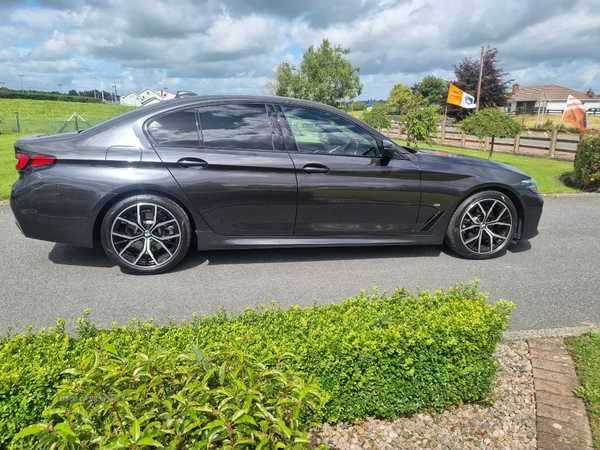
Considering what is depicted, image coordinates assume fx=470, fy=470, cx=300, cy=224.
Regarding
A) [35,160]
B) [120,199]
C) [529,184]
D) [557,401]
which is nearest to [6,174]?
[35,160]

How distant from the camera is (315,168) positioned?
15.4 ft

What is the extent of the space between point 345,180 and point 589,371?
263 centimetres

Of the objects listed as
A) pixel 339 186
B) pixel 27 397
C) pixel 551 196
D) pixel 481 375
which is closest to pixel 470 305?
pixel 481 375

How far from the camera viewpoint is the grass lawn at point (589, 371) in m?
2.58

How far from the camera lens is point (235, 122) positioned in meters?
4.69

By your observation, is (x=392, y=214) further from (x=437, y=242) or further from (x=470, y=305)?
(x=470, y=305)

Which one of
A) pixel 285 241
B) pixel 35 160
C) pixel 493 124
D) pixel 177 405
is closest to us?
pixel 177 405

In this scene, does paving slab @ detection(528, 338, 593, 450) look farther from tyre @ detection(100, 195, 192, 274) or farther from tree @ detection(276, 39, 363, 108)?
tree @ detection(276, 39, 363, 108)

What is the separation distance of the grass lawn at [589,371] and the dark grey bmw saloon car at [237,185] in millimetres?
1981

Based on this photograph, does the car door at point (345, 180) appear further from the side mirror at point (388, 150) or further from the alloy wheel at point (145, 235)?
the alloy wheel at point (145, 235)

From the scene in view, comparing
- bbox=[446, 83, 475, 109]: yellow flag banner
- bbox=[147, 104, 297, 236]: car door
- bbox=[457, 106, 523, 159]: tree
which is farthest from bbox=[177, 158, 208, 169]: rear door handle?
bbox=[446, 83, 475, 109]: yellow flag banner

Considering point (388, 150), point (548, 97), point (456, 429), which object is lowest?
point (456, 429)

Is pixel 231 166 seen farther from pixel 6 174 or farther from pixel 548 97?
pixel 548 97

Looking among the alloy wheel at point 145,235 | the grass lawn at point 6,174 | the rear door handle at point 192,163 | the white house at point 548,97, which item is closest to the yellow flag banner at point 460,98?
the grass lawn at point 6,174
